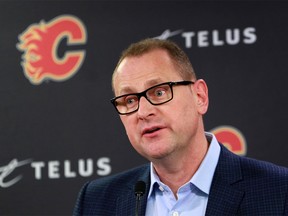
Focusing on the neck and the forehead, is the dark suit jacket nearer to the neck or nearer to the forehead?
the neck

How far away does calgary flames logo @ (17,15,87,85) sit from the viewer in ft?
9.26

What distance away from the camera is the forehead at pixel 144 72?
A: 62.2 inches

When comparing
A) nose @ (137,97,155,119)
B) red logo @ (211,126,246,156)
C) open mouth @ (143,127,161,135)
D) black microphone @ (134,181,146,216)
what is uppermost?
nose @ (137,97,155,119)

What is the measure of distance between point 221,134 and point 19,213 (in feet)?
3.75

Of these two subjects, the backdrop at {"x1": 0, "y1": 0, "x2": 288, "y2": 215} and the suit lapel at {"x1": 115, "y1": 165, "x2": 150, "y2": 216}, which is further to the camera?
the backdrop at {"x1": 0, "y1": 0, "x2": 288, "y2": 215}

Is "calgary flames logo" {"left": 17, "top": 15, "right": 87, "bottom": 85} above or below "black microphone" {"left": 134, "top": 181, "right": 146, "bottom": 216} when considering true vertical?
above

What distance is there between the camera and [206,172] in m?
1.63

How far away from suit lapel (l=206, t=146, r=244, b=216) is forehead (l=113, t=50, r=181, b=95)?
304 mm

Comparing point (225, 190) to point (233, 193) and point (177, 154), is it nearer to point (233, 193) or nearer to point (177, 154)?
point (233, 193)

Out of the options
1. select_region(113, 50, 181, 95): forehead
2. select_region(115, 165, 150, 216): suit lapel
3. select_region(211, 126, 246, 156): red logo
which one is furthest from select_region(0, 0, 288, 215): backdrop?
select_region(113, 50, 181, 95): forehead

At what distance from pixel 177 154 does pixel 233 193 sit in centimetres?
20

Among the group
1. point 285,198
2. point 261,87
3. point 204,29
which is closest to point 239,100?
point 261,87

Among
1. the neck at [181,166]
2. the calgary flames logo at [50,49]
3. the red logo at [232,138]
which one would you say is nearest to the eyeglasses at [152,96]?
the neck at [181,166]

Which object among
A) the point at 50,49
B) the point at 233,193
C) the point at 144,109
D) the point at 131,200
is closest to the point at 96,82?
the point at 50,49
